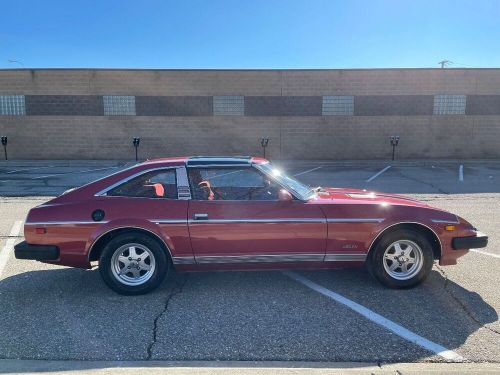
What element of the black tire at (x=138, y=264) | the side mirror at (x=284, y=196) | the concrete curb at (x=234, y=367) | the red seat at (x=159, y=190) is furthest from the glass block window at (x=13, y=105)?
the concrete curb at (x=234, y=367)

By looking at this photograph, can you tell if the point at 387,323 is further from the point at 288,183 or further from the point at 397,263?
the point at 288,183

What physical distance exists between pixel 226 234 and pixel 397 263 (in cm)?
183

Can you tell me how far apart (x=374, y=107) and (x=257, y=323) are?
1843 centimetres

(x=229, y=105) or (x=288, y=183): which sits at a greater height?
(x=229, y=105)

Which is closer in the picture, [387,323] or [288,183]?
[387,323]

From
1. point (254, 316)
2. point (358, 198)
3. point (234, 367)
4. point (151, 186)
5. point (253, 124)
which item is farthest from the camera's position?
point (253, 124)

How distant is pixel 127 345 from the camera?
3.29 m

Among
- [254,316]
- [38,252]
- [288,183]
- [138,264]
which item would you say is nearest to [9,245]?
[38,252]

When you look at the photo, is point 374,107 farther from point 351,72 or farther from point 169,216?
point 169,216

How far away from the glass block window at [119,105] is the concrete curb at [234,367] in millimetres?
18439

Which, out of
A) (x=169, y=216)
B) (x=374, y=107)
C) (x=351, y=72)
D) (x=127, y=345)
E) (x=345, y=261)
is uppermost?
(x=351, y=72)

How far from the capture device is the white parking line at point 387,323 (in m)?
3.12

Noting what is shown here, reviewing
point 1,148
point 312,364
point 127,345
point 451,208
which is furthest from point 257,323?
point 1,148

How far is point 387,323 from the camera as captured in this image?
141 inches
